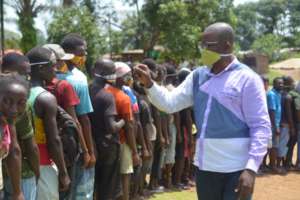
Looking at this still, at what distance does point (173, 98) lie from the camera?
4.00 meters

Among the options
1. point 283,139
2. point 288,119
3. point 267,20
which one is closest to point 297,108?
point 288,119

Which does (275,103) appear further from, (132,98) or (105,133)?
(105,133)

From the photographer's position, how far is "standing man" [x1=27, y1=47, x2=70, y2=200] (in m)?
4.03

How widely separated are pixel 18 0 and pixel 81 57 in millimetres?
19596

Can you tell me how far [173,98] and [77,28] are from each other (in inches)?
657

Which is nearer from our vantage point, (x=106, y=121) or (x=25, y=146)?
(x=25, y=146)

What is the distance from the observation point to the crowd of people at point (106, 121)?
3541mm

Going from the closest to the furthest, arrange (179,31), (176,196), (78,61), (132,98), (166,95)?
(166,95), (78,61), (132,98), (176,196), (179,31)

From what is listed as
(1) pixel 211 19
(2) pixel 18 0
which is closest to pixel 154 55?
(1) pixel 211 19

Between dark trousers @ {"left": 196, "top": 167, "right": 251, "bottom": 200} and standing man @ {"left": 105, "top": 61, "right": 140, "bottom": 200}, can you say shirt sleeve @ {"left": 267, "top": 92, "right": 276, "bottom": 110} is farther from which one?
dark trousers @ {"left": 196, "top": 167, "right": 251, "bottom": 200}

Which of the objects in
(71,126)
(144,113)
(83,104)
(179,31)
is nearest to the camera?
(71,126)

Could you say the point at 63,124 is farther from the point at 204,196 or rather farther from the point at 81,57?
the point at 204,196

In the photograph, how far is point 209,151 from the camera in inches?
147

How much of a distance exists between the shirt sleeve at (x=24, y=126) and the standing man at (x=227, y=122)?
2.81 ft
